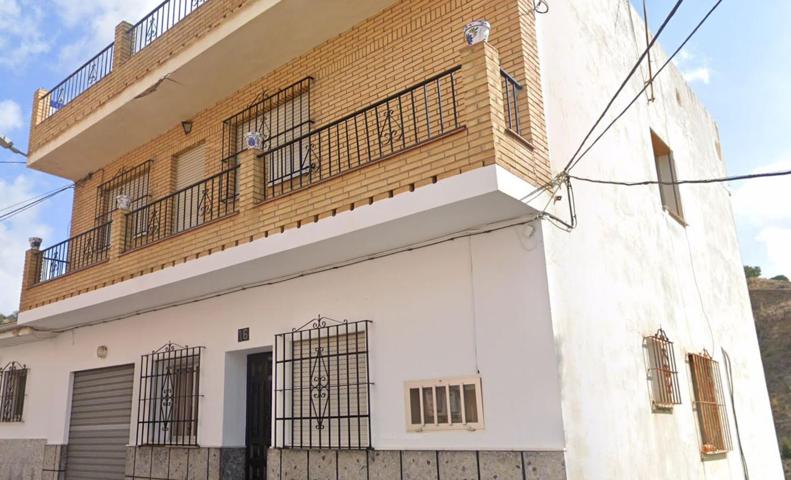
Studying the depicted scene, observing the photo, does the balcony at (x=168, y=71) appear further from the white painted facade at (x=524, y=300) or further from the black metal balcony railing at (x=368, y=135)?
the white painted facade at (x=524, y=300)

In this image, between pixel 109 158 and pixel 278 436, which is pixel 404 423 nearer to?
pixel 278 436

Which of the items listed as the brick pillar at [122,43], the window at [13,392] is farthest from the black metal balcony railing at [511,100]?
the window at [13,392]

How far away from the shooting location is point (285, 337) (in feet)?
24.3

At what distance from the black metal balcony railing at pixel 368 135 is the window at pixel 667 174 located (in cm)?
420

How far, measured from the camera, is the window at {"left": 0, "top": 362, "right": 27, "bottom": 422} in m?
11.5

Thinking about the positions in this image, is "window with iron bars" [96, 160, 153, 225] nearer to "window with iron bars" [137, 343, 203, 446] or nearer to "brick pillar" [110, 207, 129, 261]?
"brick pillar" [110, 207, 129, 261]

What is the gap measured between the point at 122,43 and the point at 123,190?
2477 millimetres

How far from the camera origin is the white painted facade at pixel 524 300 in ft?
18.1

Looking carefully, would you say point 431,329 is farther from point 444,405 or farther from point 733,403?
point 733,403

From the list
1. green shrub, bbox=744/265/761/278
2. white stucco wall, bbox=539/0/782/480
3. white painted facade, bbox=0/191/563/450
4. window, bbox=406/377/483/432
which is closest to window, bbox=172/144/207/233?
white painted facade, bbox=0/191/563/450

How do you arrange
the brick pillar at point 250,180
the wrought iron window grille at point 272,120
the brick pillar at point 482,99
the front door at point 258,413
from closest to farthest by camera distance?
the brick pillar at point 482,99, the brick pillar at point 250,180, the front door at point 258,413, the wrought iron window grille at point 272,120

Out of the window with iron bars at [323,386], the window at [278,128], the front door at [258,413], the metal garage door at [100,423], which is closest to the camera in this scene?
the window with iron bars at [323,386]

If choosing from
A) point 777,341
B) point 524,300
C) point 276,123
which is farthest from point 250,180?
point 777,341

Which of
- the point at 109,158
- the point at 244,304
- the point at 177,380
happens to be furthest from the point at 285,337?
the point at 109,158
